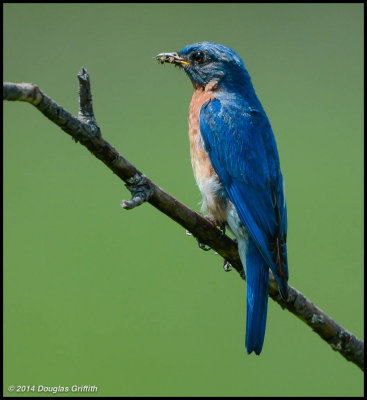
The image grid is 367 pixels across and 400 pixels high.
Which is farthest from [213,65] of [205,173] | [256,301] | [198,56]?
[256,301]

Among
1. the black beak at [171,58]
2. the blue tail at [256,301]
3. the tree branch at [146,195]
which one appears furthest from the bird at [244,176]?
the black beak at [171,58]

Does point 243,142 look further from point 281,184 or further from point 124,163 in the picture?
point 124,163

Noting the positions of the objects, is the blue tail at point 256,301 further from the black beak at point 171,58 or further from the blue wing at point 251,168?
the black beak at point 171,58

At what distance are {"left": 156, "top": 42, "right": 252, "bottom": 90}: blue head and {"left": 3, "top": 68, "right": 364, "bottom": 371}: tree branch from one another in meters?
1.20

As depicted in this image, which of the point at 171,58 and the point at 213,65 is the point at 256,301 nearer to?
the point at 213,65

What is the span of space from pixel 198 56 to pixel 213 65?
6.1 inches

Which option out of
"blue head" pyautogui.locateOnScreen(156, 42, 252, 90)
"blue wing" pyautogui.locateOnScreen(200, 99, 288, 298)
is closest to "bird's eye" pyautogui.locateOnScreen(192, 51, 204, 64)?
"blue head" pyautogui.locateOnScreen(156, 42, 252, 90)

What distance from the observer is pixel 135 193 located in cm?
285

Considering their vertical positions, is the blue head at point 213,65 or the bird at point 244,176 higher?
the blue head at point 213,65

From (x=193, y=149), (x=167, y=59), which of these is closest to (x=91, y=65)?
(x=167, y=59)

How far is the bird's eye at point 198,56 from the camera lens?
4457mm

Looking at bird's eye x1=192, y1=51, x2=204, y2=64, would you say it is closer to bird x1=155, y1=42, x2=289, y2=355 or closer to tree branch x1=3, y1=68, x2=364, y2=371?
bird x1=155, y1=42, x2=289, y2=355

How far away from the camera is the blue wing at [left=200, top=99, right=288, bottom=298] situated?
363cm

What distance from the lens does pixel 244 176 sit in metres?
3.80
